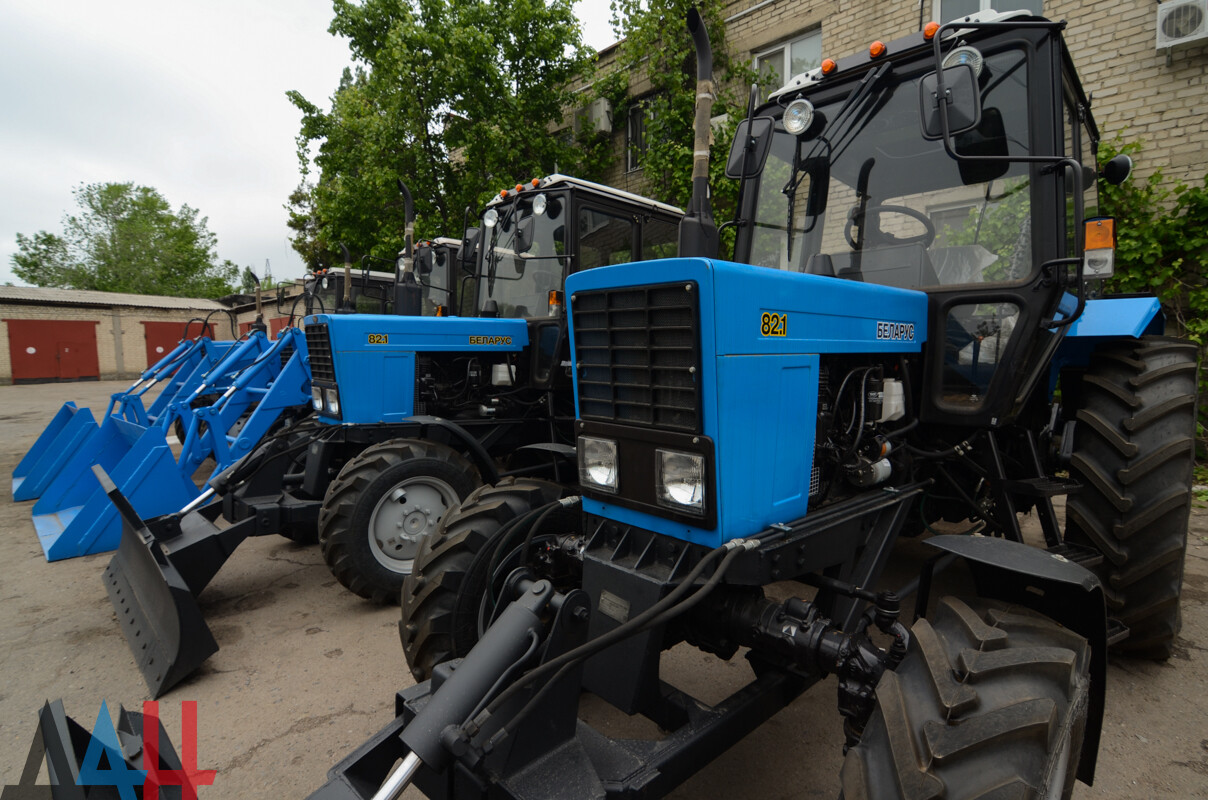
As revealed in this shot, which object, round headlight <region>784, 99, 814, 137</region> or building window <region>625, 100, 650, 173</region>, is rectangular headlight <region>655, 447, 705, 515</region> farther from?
building window <region>625, 100, 650, 173</region>

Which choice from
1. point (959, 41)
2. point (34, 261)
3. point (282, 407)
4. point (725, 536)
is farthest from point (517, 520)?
point (34, 261)

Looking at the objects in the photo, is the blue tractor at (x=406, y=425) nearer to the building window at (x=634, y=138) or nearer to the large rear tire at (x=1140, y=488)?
the large rear tire at (x=1140, y=488)

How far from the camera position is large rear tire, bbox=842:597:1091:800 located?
1368 mm

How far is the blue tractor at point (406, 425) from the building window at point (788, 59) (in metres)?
5.25

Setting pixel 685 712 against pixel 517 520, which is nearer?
pixel 685 712

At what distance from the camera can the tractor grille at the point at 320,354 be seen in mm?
4797

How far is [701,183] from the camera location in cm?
230

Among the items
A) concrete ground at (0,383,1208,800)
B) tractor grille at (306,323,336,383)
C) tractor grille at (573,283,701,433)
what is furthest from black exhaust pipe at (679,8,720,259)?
tractor grille at (306,323,336,383)

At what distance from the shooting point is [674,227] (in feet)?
20.4

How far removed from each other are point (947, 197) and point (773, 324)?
1.33 m

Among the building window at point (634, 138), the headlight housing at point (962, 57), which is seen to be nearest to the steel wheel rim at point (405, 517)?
the headlight housing at point (962, 57)

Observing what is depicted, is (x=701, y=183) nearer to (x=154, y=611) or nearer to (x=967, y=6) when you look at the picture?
(x=154, y=611)

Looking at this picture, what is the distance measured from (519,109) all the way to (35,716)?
37.5 ft

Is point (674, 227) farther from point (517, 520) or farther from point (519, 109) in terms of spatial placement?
point (519, 109)
